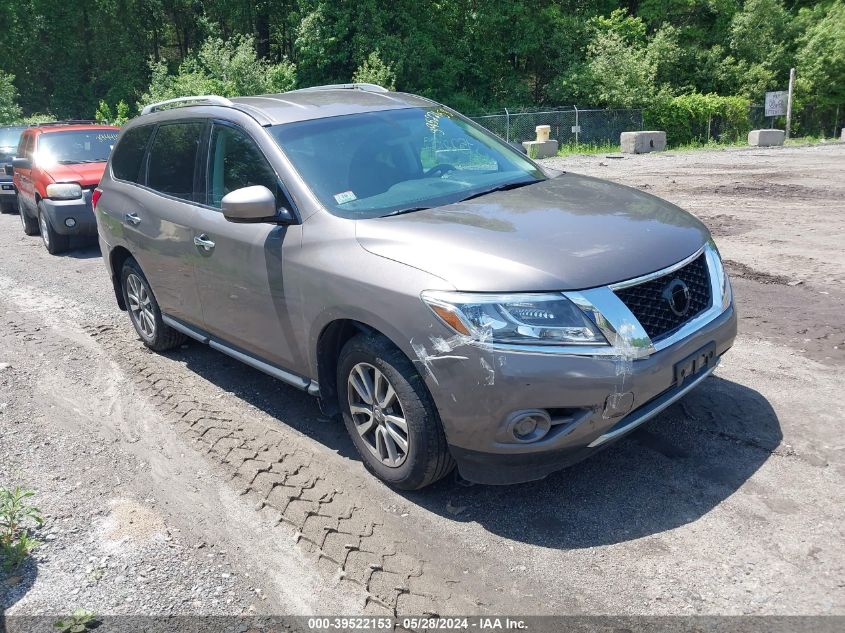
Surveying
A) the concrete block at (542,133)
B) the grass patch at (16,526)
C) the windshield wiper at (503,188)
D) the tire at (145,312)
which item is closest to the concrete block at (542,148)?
the concrete block at (542,133)

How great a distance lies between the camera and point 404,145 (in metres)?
4.49

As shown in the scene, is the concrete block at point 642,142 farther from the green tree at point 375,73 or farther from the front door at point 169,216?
the front door at point 169,216

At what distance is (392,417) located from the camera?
3.61m

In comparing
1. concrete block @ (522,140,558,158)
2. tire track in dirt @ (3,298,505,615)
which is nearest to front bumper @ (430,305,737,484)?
tire track in dirt @ (3,298,505,615)

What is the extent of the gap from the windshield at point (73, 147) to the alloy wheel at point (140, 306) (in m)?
6.39

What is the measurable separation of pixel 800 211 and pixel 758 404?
745 cm

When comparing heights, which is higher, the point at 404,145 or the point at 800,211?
the point at 404,145

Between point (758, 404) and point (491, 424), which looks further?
point (758, 404)

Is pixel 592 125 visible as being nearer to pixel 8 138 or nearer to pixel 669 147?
pixel 669 147

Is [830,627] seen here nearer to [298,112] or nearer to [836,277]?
[298,112]

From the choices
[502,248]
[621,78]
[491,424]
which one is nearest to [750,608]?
[491,424]

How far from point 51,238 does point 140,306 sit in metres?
5.94

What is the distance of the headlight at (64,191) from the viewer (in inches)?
415

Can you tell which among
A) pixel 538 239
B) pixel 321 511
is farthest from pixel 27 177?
pixel 538 239
